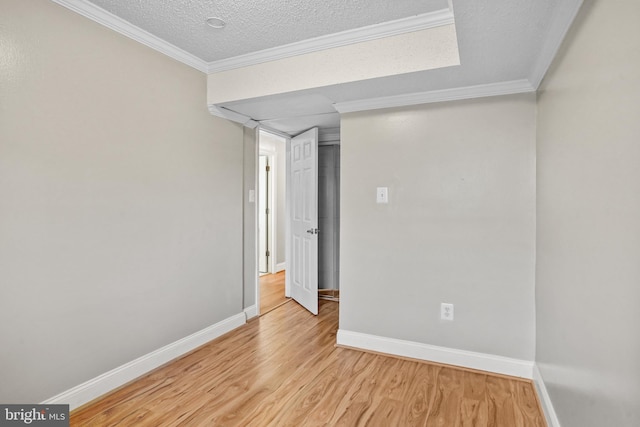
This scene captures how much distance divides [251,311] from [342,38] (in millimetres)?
2585

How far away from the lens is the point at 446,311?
248 cm

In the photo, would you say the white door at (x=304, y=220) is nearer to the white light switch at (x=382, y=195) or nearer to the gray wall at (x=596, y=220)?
the white light switch at (x=382, y=195)

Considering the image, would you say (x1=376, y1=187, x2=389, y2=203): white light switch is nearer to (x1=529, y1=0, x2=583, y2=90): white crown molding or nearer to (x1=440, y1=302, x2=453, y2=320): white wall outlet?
(x1=440, y1=302, x2=453, y2=320): white wall outlet

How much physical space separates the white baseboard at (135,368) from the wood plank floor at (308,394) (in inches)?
2.1

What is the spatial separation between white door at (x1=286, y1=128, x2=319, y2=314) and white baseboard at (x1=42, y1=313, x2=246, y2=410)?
0.98 meters

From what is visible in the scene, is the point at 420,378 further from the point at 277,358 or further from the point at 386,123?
the point at 386,123

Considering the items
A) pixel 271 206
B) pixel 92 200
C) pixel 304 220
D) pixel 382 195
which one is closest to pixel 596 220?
pixel 382 195

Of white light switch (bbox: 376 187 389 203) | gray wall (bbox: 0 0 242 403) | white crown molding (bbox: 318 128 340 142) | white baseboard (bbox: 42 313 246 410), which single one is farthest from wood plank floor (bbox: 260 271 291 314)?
white crown molding (bbox: 318 128 340 142)

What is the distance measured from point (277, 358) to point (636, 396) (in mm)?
2139

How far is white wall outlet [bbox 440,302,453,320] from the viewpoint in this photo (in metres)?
2.47

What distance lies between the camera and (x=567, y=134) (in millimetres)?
1521

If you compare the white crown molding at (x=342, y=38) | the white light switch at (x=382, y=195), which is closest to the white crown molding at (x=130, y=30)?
the white crown molding at (x=342, y=38)

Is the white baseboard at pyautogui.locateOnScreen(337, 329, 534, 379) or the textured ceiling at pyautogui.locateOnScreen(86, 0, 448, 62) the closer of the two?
the textured ceiling at pyautogui.locateOnScreen(86, 0, 448, 62)

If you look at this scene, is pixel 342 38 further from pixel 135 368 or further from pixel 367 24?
pixel 135 368
